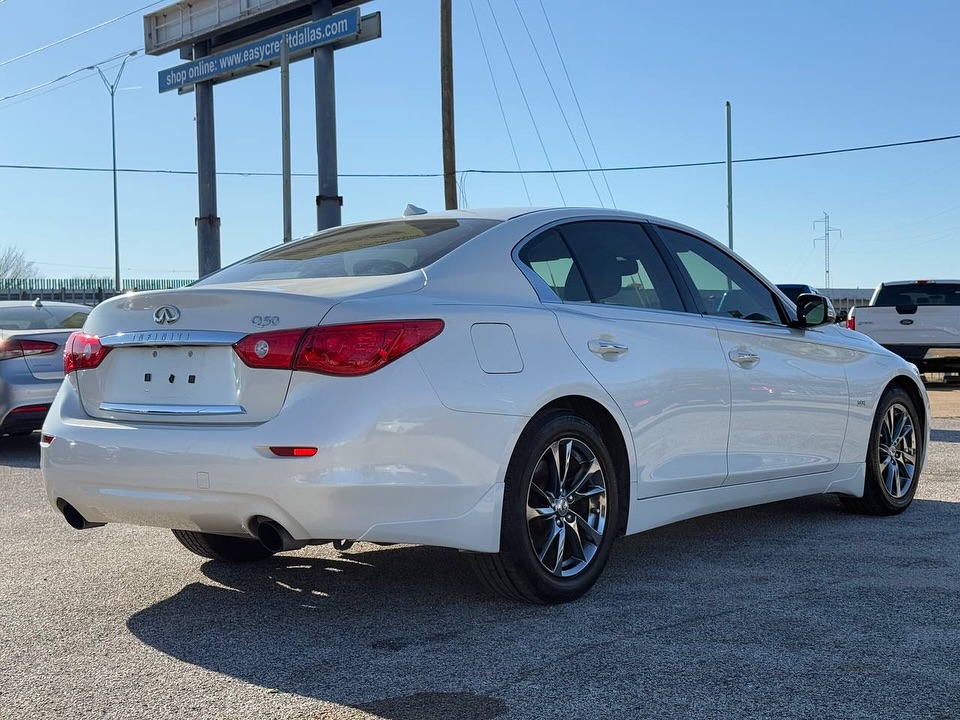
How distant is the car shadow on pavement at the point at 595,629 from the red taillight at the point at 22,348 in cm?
530

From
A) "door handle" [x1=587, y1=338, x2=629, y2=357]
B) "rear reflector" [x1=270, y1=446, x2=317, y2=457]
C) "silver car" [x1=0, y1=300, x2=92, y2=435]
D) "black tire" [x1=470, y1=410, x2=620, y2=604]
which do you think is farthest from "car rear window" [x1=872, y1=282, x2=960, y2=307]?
"rear reflector" [x1=270, y1=446, x2=317, y2=457]

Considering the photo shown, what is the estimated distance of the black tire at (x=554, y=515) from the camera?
13.8 ft

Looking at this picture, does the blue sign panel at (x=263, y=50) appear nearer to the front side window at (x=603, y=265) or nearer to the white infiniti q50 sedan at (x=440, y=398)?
the front side window at (x=603, y=265)

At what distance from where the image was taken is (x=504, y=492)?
4164 millimetres

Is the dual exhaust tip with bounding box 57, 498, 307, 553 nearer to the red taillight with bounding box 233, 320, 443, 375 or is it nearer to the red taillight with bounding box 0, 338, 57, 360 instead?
the red taillight with bounding box 233, 320, 443, 375

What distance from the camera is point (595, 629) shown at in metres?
4.06

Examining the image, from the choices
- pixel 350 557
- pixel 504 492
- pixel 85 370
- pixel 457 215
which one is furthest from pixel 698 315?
pixel 85 370

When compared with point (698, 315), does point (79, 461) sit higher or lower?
lower

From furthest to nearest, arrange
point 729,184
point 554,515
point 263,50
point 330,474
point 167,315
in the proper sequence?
point 729,184, point 263,50, point 554,515, point 167,315, point 330,474

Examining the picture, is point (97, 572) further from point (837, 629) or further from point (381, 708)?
point (837, 629)

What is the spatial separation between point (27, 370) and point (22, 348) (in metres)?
0.20

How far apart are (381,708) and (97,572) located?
233 cm

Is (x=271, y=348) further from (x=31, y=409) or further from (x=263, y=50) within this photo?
(x=263, y=50)

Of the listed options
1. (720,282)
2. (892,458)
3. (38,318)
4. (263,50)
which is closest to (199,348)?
(720,282)
